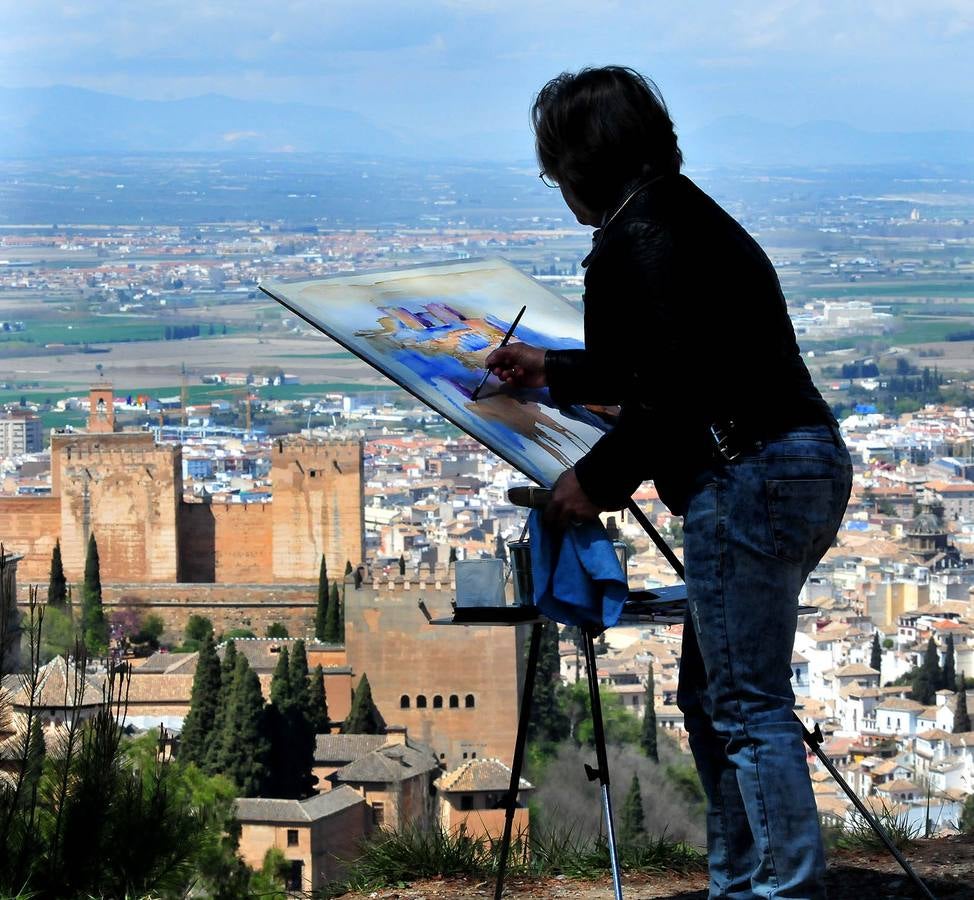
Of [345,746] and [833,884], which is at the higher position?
[833,884]

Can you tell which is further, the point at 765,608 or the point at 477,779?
the point at 477,779

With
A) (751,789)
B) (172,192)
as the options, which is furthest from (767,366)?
(172,192)

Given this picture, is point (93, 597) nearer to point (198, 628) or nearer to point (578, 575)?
point (198, 628)

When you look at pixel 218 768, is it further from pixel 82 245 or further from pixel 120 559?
pixel 82 245

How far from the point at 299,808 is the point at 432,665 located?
767 cm

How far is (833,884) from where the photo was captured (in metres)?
2.83

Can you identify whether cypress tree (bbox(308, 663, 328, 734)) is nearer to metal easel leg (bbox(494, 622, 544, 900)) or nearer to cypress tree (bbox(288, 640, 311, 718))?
cypress tree (bbox(288, 640, 311, 718))

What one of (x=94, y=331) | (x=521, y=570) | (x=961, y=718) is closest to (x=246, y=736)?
(x=961, y=718)

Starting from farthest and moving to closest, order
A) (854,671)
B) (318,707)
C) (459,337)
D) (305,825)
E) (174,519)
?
(174,519) < (854,671) < (318,707) < (305,825) < (459,337)

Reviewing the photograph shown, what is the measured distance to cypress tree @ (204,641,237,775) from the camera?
13.9 metres

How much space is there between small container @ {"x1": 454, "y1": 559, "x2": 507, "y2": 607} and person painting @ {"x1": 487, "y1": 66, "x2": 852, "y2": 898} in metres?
0.42

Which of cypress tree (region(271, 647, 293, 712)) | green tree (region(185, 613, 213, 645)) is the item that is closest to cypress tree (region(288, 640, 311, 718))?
cypress tree (region(271, 647, 293, 712))

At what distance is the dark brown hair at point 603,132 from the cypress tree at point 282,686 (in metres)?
13.8

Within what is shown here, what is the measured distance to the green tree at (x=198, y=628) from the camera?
2331 centimetres
